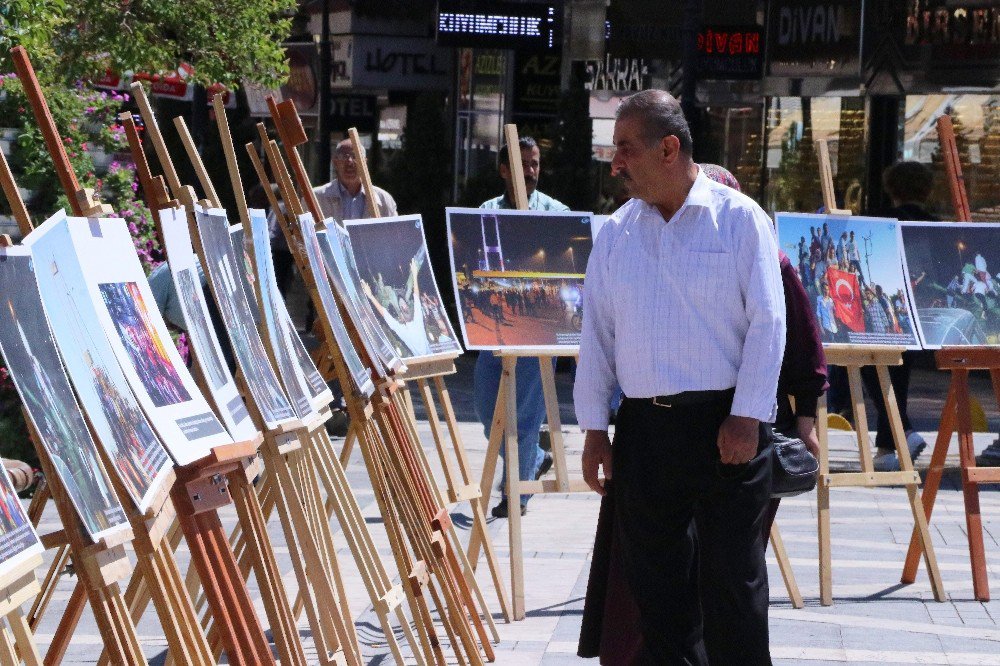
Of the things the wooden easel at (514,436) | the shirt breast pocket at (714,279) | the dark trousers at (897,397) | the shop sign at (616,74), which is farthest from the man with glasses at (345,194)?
the shop sign at (616,74)

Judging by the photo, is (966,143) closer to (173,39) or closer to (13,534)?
(173,39)

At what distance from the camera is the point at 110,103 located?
9.10 meters

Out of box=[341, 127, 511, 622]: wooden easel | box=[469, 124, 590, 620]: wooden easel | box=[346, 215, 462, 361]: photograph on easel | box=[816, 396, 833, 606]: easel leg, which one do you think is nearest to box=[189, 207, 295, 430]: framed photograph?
box=[341, 127, 511, 622]: wooden easel

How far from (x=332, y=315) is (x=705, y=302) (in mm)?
1375

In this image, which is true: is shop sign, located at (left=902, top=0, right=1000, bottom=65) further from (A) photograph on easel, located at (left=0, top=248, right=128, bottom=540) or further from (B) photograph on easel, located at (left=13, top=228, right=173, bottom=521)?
(A) photograph on easel, located at (left=0, top=248, right=128, bottom=540)

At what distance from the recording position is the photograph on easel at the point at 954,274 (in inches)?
302

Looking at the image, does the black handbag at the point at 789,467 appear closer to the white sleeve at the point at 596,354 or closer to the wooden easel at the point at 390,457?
the white sleeve at the point at 596,354

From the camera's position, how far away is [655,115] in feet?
15.3

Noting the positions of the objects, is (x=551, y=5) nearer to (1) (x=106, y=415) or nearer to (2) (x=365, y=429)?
(2) (x=365, y=429)

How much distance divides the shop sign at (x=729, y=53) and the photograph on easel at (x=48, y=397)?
1457cm

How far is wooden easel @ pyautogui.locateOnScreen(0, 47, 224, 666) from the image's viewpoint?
3389mm

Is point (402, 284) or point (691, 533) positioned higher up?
point (402, 284)

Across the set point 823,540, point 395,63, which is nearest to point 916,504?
point 823,540

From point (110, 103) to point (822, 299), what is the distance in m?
3.95
